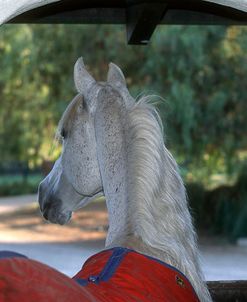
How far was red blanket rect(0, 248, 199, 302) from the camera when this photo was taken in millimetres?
1282

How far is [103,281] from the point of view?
5.78 feet

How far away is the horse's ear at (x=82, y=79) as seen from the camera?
247cm

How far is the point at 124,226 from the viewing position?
209 centimetres

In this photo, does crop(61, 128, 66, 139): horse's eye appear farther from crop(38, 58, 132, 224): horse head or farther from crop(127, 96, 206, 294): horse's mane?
crop(127, 96, 206, 294): horse's mane

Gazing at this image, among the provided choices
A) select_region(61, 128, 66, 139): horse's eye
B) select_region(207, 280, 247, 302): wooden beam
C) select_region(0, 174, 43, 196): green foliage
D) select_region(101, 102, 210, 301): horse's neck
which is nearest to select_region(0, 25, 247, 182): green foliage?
select_region(207, 280, 247, 302): wooden beam

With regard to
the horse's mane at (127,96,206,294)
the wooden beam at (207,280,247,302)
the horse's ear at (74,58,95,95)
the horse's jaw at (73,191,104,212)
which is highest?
the horse's ear at (74,58,95,95)

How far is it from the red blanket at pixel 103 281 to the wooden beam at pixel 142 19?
4.11 feet

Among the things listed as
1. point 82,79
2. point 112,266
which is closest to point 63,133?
point 82,79

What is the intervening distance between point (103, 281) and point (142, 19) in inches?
56.6

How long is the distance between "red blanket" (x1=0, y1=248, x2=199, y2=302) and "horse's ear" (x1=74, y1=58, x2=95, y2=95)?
780 mm

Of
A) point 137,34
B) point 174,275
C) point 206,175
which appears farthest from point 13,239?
point 174,275

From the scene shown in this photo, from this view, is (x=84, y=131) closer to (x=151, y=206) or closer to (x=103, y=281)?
(x=151, y=206)

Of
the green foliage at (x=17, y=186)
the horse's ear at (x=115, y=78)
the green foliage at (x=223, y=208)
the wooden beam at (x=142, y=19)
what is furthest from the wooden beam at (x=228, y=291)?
the green foliage at (x=17, y=186)

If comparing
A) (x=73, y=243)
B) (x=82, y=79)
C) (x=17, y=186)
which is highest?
(x=82, y=79)
